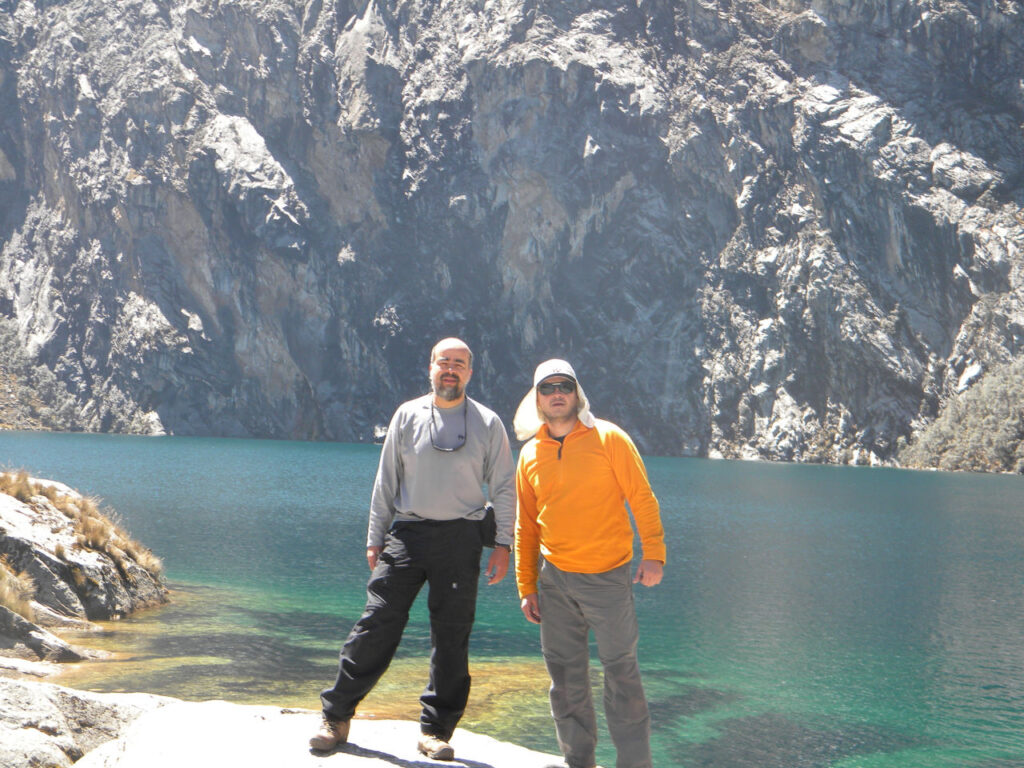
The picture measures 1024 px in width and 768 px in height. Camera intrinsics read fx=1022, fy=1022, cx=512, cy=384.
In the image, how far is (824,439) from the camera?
343 feet

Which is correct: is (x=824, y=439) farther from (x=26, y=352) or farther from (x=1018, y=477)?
(x=26, y=352)

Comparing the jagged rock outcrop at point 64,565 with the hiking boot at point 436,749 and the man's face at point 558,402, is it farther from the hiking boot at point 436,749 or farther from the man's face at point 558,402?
the man's face at point 558,402

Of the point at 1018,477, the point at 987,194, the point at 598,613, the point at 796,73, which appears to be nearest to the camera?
the point at 598,613

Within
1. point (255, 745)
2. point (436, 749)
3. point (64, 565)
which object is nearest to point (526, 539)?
point (436, 749)

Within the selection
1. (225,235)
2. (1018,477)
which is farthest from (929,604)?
(225,235)

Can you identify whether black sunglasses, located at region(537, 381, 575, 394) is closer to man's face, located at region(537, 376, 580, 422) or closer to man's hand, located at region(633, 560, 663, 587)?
man's face, located at region(537, 376, 580, 422)

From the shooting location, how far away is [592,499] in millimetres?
6832

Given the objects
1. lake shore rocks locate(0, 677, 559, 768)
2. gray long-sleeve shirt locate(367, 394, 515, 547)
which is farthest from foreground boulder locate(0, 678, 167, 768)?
gray long-sleeve shirt locate(367, 394, 515, 547)

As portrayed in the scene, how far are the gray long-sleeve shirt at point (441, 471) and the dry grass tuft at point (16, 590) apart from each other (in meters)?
8.74

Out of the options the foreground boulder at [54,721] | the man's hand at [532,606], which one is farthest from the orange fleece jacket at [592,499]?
the foreground boulder at [54,721]

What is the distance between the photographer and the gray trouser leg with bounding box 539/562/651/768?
679cm

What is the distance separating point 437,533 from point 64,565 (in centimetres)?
1202

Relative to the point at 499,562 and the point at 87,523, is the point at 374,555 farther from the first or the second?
the point at 87,523

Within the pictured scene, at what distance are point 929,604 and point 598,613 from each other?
18.0 m
